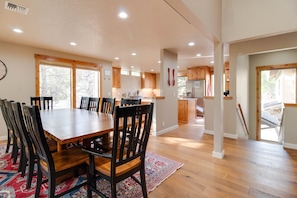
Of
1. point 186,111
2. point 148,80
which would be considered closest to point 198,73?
point 186,111

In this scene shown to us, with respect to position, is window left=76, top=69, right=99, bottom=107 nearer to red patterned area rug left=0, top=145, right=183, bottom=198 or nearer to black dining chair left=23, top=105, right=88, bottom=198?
red patterned area rug left=0, top=145, right=183, bottom=198

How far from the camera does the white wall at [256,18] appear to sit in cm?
220

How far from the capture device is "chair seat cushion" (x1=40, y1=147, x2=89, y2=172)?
147 centimetres

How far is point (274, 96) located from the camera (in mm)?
4906

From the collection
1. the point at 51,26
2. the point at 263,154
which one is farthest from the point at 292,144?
the point at 51,26

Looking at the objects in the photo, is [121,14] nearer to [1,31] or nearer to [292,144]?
[1,31]

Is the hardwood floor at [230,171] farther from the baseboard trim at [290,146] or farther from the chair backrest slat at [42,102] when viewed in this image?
the chair backrest slat at [42,102]

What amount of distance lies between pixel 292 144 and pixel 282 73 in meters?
2.59

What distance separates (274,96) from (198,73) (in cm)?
295

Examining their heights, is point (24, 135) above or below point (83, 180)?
above

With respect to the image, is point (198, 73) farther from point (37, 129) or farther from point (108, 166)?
point (37, 129)

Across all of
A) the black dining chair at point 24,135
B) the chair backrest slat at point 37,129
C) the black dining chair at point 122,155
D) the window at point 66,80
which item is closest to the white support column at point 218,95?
the black dining chair at point 122,155

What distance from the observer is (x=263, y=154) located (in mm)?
2818

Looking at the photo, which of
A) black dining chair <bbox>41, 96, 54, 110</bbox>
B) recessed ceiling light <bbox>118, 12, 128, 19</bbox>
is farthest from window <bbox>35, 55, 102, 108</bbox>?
recessed ceiling light <bbox>118, 12, 128, 19</bbox>
